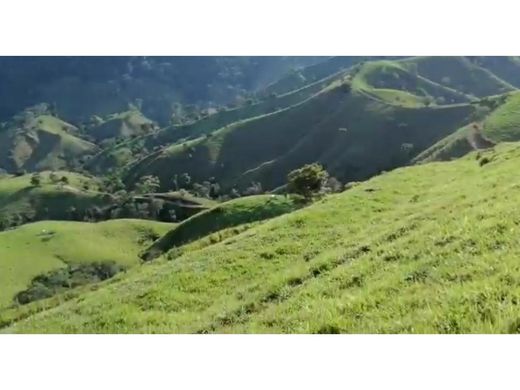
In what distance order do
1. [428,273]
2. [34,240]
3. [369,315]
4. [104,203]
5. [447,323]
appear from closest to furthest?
[447,323] < [369,315] < [428,273] < [34,240] < [104,203]

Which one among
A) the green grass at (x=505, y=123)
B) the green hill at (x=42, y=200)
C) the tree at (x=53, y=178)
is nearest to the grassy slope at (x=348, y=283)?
the green grass at (x=505, y=123)

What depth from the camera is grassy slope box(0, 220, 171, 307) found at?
97000mm

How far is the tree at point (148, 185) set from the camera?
186375mm

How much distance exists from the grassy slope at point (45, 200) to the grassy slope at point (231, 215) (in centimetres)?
10747

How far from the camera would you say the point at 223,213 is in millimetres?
64688

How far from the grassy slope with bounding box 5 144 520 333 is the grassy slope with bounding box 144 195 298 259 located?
32.3 m

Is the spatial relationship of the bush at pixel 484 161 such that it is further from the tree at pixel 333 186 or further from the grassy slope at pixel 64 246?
the grassy slope at pixel 64 246

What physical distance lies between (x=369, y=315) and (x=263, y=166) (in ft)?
603

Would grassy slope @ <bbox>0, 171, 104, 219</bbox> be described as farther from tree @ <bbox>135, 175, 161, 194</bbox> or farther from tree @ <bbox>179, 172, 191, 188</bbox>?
tree @ <bbox>179, 172, 191, 188</bbox>

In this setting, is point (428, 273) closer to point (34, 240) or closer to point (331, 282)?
point (331, 282)

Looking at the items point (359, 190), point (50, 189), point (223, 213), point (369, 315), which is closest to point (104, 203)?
point (50, 189)

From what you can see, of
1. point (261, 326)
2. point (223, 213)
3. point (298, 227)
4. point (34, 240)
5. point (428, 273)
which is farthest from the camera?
point (34, 240)

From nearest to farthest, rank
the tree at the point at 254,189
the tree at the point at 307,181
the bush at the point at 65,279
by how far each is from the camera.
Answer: the tree at the point at 307,181 < the bush at the point at 65,279 < the tree at the point at 254,189

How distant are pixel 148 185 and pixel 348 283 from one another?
591 ft
